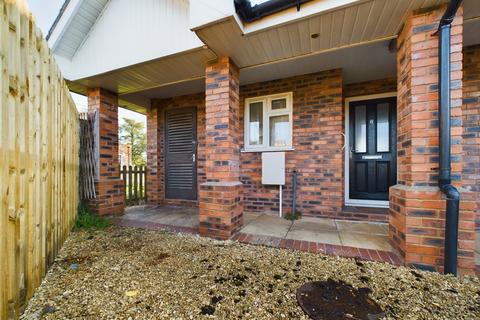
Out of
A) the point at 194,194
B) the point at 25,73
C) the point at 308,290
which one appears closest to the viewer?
the point at 25,73

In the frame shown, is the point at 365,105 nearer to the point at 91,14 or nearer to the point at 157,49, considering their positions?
the point at 157,49

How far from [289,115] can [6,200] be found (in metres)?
3.62

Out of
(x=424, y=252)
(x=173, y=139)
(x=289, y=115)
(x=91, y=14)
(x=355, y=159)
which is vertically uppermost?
(x=91, y=14)

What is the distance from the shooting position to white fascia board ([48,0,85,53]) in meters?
3.08

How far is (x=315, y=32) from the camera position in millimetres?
2182

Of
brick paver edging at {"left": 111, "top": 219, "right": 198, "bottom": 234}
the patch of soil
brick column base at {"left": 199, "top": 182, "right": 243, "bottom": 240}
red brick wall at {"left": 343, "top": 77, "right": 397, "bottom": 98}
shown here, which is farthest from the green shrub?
red brick wall at {"left": 343, "top": 77, "right": 397, "bottom": 98}

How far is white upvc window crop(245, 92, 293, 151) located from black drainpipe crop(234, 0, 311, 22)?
183 cm

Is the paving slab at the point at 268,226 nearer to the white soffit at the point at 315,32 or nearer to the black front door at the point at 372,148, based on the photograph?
the black front door at the point at 372,148

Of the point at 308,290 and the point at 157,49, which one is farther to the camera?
the point at 157,49

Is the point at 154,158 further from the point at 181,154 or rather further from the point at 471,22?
the point at 471,22

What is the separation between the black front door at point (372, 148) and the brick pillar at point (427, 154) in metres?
1.94

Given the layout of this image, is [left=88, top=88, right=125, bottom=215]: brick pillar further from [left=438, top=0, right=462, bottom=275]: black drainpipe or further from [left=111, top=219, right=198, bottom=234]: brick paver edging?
[left=438, top=0, right=462, bottom=275]: black drainpipe

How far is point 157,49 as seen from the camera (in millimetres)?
2707

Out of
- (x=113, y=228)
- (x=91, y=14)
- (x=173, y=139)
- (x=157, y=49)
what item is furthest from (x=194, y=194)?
(x=91, y=14)
